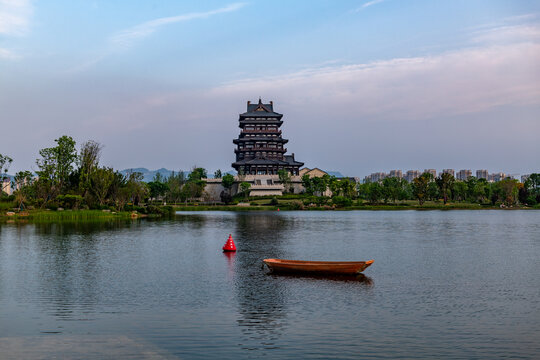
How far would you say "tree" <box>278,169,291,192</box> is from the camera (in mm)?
130375

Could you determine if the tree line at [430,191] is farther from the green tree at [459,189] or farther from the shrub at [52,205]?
the shrub at [52,205]

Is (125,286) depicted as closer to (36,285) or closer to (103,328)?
(36,285)

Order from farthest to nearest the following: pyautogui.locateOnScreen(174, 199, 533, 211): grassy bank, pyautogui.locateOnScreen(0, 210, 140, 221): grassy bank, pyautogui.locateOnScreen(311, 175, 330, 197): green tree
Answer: pyautogui.locateOnScreen(311, 175, 330, 197): green tree < pyautogui.locateOnScreen(174, 199, 533, 211): grassy bank < pyautogui.locateOnScreen(0, 210, 140, 221): grassy bank

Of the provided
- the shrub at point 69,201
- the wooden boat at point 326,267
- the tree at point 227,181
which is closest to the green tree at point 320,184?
the tree at point 227,181

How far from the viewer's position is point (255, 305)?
19.6 m

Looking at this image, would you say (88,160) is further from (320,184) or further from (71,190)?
(320,184)

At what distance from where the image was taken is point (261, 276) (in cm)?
2644

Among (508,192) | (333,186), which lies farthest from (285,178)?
(508,192)

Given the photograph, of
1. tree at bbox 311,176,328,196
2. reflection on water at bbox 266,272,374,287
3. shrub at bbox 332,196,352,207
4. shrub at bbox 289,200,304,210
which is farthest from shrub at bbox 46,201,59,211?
tree at bbox 311,176,328,196

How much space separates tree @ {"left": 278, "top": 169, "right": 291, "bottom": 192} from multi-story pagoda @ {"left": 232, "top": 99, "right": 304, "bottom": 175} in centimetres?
545

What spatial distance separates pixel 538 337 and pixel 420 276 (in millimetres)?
11250

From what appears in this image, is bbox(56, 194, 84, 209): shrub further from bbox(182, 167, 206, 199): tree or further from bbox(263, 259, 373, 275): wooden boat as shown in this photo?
bbox(263, 259, 373, 275): wooden boat

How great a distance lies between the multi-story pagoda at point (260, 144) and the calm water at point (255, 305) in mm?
99119

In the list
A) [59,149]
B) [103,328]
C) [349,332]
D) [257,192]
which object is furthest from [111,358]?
[257,192]
